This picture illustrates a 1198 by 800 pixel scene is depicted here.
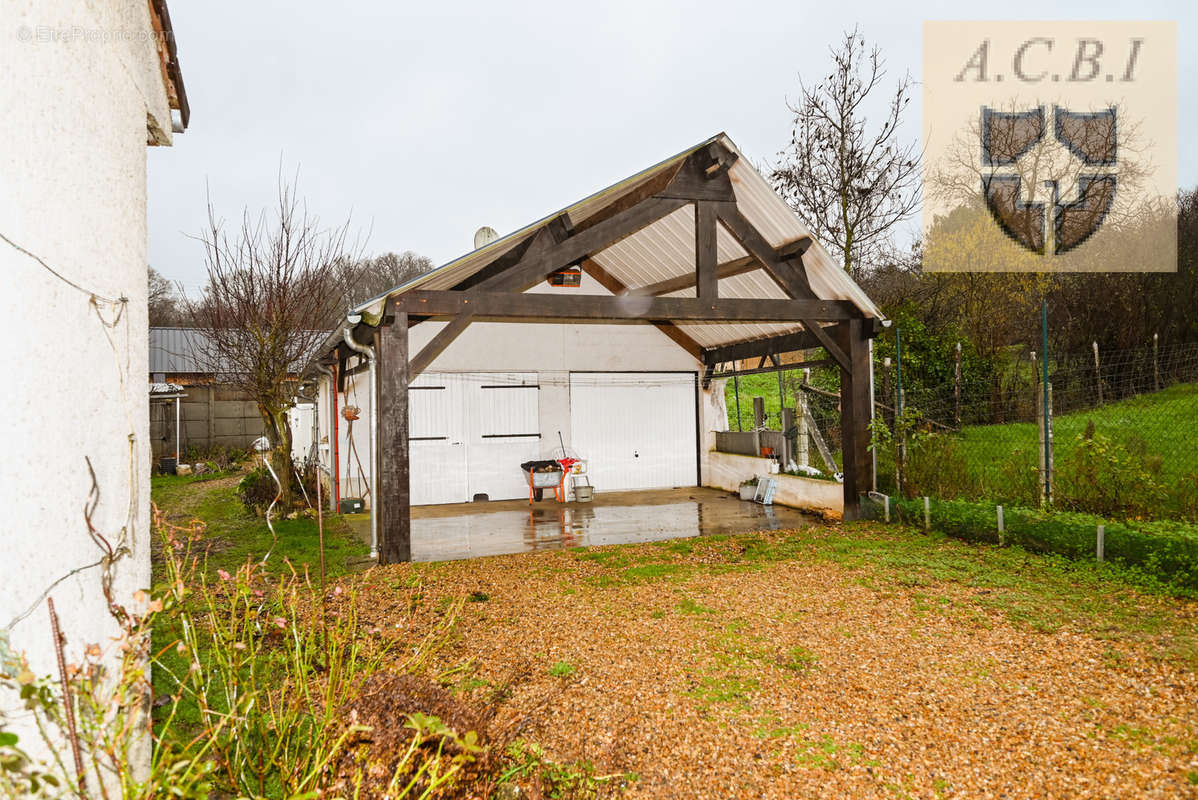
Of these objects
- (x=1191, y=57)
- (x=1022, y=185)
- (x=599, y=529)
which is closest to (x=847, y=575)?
(x=599, y=529)

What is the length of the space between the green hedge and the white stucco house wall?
6366 mm

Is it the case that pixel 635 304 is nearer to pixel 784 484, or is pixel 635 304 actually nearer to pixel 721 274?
pixel 721 274

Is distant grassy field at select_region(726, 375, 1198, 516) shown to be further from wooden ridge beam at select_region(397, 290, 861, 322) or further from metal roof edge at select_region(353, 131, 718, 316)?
metal roof edge at select_region(353, 131, 718, 316)

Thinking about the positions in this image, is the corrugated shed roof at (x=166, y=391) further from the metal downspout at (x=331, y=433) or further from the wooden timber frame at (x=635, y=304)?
the wooden timber frame at (x=635, y=304)

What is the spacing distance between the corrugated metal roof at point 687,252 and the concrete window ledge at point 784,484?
212cm

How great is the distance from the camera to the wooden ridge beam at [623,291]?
429 inches

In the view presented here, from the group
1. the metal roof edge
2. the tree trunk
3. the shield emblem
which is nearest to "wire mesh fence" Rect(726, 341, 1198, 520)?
the shield emblem

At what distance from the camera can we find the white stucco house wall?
5.42 ft

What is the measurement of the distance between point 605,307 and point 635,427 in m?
5.48

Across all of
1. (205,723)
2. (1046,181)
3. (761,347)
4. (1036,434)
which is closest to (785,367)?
(761,347)

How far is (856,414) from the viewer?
8.01 m

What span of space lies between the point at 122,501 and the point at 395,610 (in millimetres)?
2955

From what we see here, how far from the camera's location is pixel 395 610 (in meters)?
4.96

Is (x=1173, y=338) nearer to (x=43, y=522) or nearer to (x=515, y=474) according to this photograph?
(x=515, y=474)
